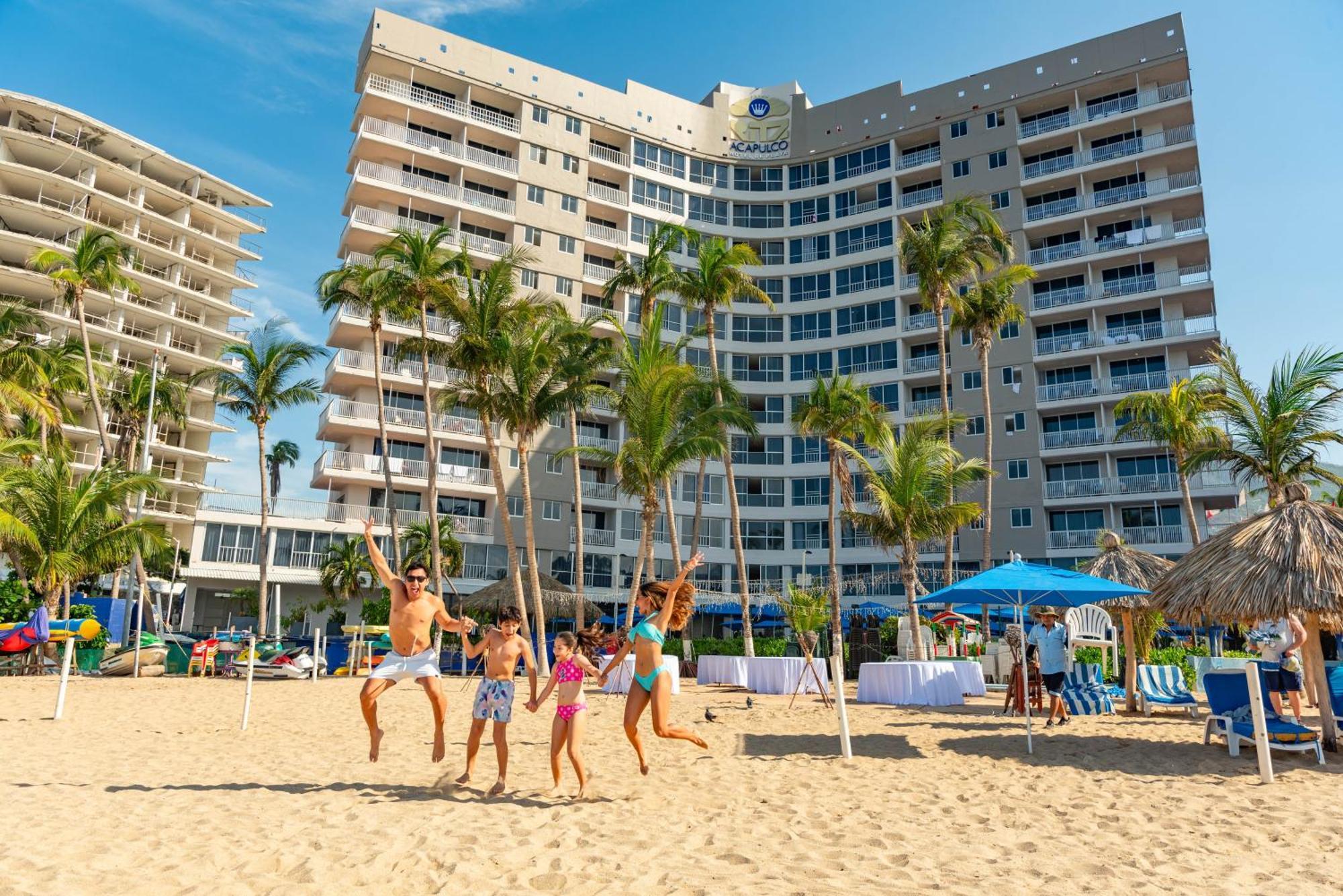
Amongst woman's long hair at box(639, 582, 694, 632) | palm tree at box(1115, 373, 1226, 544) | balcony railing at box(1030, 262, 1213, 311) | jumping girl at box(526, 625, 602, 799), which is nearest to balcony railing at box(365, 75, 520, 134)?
balcony railing at box(1030, 262, 1213, 311)

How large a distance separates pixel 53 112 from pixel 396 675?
5602 centimetres

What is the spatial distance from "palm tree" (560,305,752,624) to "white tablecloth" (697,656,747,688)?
2332mm

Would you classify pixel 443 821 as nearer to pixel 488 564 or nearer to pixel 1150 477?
pixel 488 564

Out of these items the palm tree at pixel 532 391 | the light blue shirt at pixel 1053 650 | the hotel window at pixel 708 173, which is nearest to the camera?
the light blue shirt at pixel 1053 650

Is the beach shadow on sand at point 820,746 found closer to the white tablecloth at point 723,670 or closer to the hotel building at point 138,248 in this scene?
the white tablecloth at point 723,670

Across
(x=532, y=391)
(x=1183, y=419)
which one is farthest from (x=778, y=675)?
(x=1183, y=419)

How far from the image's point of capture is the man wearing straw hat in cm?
1298

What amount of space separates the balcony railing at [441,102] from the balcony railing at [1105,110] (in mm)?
26491

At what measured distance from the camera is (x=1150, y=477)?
3759 cm

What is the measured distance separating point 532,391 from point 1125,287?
30454 millimetres

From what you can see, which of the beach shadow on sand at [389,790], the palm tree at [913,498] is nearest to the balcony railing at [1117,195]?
the palm tree at [913,498]

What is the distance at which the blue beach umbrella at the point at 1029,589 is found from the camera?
10781mm

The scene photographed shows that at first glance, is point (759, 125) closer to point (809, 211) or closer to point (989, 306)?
point (809, 211)

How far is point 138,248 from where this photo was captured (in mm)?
49844
